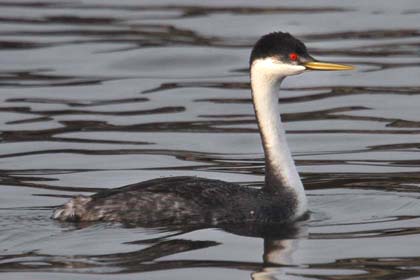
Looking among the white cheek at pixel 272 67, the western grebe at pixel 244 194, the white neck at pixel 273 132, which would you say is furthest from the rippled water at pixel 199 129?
the white cheek at pixel 272 67

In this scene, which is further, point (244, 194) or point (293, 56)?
point (293, 56)

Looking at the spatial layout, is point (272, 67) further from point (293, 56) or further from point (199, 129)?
point (199, 129)

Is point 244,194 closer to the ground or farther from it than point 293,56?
closer to the ground

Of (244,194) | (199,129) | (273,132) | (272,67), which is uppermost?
(199,129)

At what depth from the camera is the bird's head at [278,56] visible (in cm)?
1180

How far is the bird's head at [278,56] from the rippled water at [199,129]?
114 centimetres

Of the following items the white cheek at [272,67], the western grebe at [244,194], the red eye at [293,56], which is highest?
the red eye at [293,56]

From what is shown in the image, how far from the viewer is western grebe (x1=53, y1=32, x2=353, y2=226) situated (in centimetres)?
1159

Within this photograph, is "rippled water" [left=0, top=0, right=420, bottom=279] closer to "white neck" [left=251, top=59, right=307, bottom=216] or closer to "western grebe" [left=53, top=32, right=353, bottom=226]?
"western grebe" [left=53, top=32, right=353, bottom=226]

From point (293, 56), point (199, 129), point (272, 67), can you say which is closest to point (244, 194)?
point (272, 67)

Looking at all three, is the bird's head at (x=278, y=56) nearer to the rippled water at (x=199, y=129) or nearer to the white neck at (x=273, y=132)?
the white neck at (x=273, y=132)

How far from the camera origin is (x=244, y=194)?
1177cm

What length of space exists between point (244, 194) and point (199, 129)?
4156 millimetres

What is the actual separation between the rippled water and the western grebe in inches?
7.2
